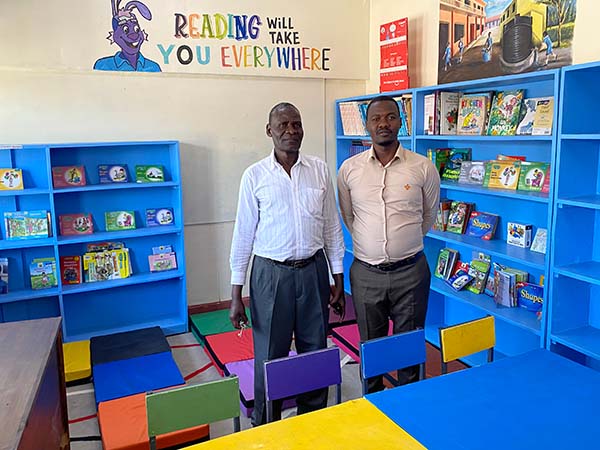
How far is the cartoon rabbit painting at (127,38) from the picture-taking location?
388 centimetres

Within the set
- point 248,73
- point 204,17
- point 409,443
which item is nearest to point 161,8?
point 204,17

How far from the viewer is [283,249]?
94.8 inches

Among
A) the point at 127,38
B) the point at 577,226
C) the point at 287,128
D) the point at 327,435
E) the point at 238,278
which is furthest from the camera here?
the point at 127,38

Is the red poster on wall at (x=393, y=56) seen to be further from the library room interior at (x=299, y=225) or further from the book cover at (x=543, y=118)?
the book cover at (x=543, y=118)

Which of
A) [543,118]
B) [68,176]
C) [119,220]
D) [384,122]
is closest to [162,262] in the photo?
[119,220]

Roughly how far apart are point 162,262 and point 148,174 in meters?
0.72

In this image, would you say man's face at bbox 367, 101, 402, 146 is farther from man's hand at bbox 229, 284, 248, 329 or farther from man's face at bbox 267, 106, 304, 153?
man's hand at bbox 229, 284, 248, 329

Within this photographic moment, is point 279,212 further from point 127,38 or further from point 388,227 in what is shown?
point 127,38

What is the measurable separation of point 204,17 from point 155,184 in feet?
4.62

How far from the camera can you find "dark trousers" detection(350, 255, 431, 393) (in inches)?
101

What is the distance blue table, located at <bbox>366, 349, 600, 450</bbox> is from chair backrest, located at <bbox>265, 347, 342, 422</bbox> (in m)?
0.28

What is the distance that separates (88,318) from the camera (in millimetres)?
4059

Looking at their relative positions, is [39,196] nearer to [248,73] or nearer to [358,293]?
[248,73]

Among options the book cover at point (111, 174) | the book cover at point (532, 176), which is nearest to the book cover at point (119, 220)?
the book cover at point (111, 174)
